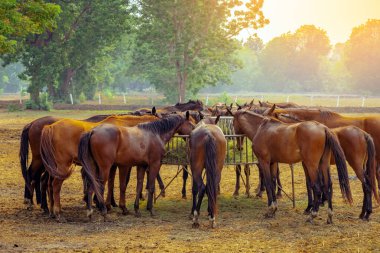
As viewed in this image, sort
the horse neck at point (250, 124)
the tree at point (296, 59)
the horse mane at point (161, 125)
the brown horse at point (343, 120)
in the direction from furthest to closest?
the tree at point (296, 59), the brown horse at point (343, 120), the horse neck at point (250, 124), the horse mane at point (161, 125)

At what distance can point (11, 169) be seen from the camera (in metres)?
18.8

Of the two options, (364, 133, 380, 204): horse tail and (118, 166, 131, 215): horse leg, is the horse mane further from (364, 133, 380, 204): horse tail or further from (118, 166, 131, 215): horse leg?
(364, 133, 380, 204): horse tail

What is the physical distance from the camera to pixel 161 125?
13000 millimetres

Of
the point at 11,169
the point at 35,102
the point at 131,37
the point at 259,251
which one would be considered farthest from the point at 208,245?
the point at 131,37

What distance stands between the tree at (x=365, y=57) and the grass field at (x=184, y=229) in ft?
301

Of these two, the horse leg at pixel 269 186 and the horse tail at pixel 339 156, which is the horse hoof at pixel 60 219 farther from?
the horse tail at pixel 339 156

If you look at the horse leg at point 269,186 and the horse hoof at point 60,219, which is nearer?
the horse hoof at point 60,219

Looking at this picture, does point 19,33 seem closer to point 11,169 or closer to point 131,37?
point 11,169

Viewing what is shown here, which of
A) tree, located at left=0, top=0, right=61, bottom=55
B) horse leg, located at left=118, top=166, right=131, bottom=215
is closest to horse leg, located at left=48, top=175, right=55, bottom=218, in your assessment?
horse leg, located at left=118, top=166, right=131, bottom=215

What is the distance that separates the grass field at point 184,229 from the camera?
32.6 ft

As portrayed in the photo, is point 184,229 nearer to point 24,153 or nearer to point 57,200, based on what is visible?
point 57,200

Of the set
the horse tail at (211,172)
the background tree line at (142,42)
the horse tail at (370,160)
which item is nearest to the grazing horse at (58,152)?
the horse tail at (211,172)

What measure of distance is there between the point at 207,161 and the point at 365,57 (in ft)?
325

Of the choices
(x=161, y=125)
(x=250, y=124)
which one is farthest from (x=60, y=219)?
(x=250, y=124)
